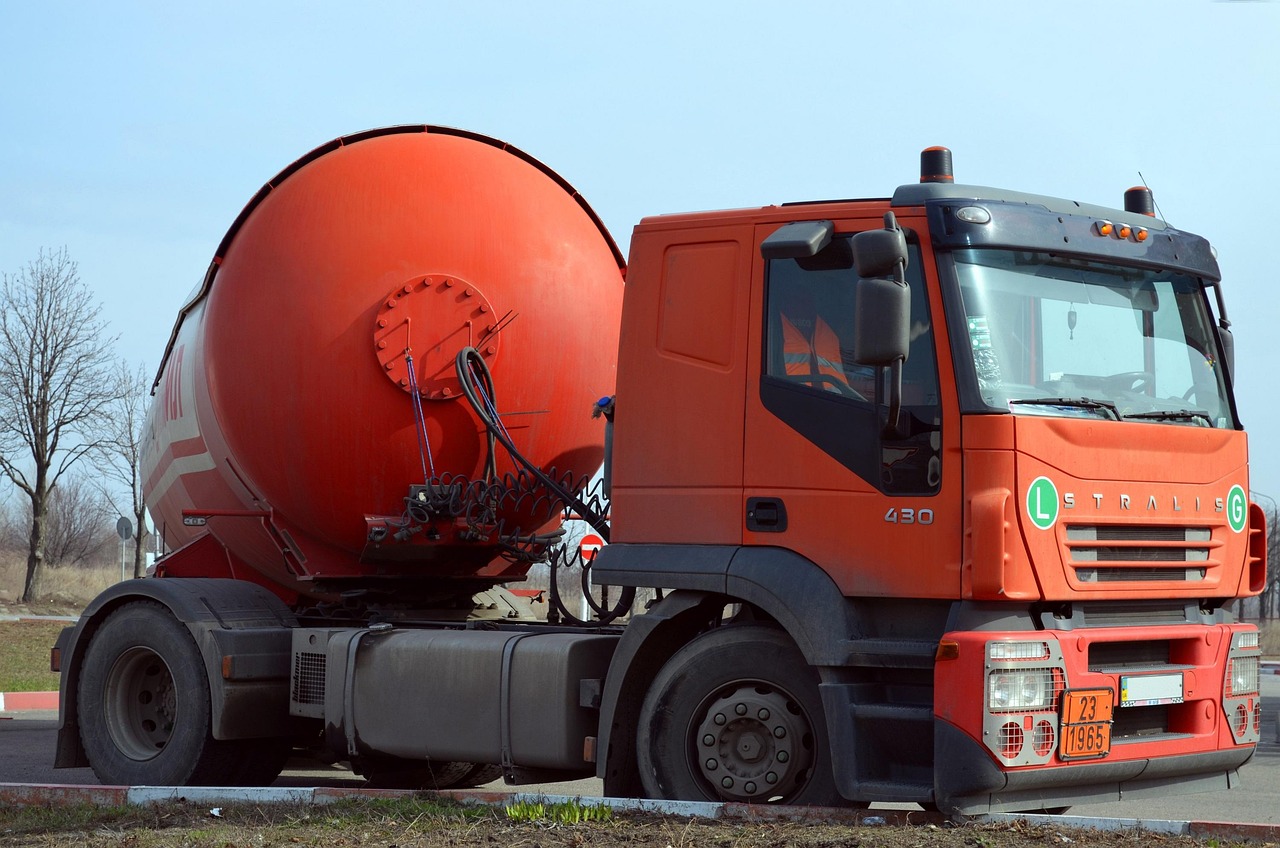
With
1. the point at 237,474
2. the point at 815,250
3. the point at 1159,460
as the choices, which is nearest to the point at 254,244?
the point at 237,474

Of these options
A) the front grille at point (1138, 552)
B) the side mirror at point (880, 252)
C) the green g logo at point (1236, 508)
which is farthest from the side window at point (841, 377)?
the green g logo at point (1236, 508)

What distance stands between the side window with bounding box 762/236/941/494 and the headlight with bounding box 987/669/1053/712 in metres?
0.79

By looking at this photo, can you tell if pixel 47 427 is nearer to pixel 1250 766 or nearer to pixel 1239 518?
pixel 1250 766

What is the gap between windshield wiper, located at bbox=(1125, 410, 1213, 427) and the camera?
19.2ft

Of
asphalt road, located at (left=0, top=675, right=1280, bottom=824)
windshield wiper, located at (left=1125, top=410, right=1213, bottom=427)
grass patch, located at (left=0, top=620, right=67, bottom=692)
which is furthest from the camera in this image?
grass patch, located at (left=0, top=620, right=67, bottom=692)

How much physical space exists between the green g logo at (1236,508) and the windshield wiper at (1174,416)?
318mm

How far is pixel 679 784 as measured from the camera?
6000mm

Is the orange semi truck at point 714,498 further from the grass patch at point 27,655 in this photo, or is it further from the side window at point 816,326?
the grass patch at point 27,655

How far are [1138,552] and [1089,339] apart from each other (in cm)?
91

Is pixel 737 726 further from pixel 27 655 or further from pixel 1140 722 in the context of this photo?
pixel 27 655

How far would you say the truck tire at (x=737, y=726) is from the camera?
18.9ft

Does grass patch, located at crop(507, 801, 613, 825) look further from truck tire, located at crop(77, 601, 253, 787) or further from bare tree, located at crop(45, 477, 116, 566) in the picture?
bare tree, located at crop(45, 477, 116, 566)

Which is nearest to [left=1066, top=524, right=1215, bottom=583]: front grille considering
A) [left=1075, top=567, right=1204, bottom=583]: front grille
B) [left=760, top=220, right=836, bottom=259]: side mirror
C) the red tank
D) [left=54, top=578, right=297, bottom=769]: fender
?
[left=1075, top=567, right=1204, bottom=583]: front grille

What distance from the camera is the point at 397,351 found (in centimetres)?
762
